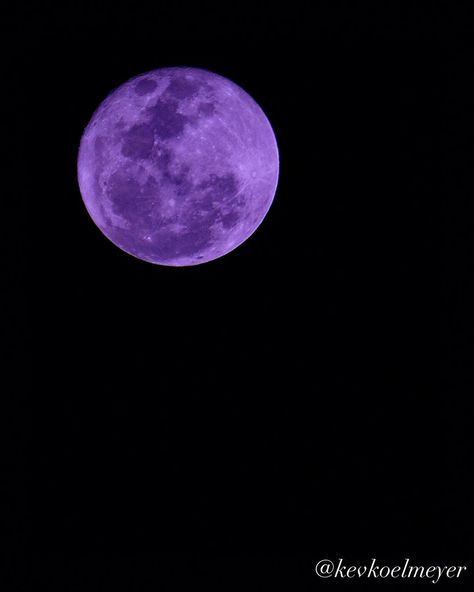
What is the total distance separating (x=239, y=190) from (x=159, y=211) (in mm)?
845

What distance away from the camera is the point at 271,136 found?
514 centimetres

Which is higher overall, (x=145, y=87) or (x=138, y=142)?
(x=145, y=87)

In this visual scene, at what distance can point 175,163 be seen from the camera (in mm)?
4270

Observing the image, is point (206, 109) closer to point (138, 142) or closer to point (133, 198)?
point (138, 142)

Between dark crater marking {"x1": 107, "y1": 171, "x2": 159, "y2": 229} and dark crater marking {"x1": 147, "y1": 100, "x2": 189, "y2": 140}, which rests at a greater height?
dark crater marking {"x1": 147, "y1": 100, "x2": 189, "y2": 140}

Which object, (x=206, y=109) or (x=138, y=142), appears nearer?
→ (x=138, y=142)

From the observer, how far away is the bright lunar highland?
4.30m

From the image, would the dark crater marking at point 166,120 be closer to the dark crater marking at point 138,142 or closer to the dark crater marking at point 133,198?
the dark crater marking at point 138,142

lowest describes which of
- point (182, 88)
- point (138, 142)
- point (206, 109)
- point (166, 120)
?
point (138, 142)

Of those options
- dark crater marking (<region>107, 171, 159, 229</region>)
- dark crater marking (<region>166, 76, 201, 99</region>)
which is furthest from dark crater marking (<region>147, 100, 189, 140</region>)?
dark crater marking (<region>107, 171, 159, 229</region>)

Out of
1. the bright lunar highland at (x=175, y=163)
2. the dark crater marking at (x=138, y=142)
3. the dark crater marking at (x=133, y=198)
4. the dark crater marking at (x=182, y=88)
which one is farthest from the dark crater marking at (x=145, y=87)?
the dark crater marking at (x=133, y=198)

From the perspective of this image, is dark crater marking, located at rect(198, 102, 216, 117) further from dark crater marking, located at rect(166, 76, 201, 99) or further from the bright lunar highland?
dark crater marking, located at rect(166, 76, 201, 99)

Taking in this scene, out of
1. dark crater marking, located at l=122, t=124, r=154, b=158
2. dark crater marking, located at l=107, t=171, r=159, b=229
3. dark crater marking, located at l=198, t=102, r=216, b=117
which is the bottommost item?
dark crater marking, located at l=107, t=171, r=159, b=229

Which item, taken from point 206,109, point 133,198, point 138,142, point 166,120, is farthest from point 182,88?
point 133,198
